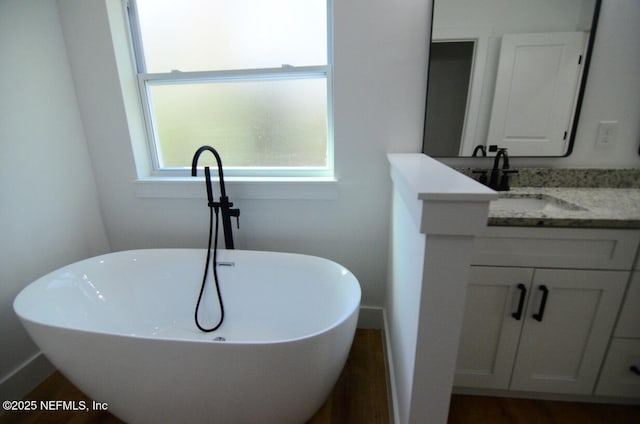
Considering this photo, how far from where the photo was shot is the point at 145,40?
5.25 feet

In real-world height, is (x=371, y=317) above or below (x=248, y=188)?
below

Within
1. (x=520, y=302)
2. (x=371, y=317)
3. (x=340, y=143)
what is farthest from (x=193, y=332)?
(x=520, y=302)

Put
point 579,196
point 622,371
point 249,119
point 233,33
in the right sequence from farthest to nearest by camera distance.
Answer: point 249,119, point 233,33, point 579,196, point 622,371

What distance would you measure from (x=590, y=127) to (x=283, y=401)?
1830mm

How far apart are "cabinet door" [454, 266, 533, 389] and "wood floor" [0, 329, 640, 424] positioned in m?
0.10

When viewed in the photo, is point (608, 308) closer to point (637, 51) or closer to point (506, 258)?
point (506, 258)

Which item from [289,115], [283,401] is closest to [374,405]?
[283,401]

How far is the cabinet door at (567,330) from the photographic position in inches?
41.0

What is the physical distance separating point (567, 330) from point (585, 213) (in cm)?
47

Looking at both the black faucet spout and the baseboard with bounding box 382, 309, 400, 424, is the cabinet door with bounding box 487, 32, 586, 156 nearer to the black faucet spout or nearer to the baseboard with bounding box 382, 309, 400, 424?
the black faucet spout

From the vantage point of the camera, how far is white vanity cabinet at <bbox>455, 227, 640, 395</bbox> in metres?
1.02

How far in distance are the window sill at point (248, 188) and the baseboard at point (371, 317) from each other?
2.36 ft

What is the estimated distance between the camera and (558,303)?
1.08 m

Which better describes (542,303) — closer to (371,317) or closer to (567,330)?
(567,330)
